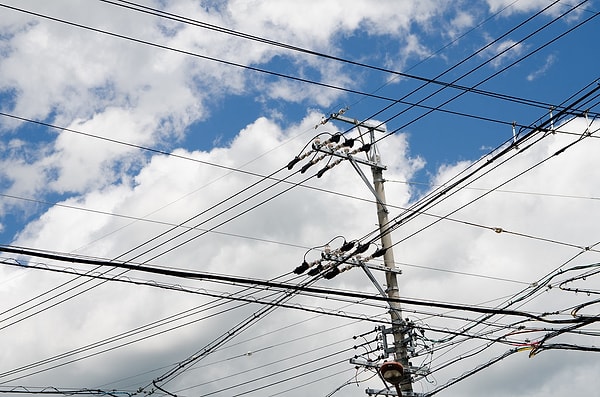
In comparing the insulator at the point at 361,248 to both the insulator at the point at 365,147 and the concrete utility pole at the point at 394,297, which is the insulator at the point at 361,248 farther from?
the insulator at the point at 365,147

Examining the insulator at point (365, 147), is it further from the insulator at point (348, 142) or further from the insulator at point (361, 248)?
the insulator at point (361, 248)

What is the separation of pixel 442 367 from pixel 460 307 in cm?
565

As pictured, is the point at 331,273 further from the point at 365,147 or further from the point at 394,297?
the point at 365,147

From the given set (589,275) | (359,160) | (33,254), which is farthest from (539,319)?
(33,254)

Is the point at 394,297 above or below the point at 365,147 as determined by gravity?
below

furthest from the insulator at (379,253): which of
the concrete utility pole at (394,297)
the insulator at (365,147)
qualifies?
the insulator at (365,147)

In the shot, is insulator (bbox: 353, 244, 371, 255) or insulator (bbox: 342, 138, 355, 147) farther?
insulator (bbox: 342, 138, 355, 147)

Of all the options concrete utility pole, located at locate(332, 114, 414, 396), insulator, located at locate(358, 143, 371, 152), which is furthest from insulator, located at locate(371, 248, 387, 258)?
insulator, located at locate(358, 143, 371, 152)

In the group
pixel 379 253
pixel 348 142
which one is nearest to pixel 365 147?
pixel 348 142

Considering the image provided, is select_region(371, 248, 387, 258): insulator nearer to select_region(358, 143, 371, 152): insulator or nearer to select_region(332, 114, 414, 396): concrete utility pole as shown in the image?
select_region(332, 114, 414, 396): concrete utility pole

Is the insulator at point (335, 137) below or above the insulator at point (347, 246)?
above

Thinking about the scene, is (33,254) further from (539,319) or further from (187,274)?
(539,319)

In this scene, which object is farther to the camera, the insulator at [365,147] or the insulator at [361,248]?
the insulator at [365,147]

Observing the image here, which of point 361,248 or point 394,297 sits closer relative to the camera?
point 361,248
